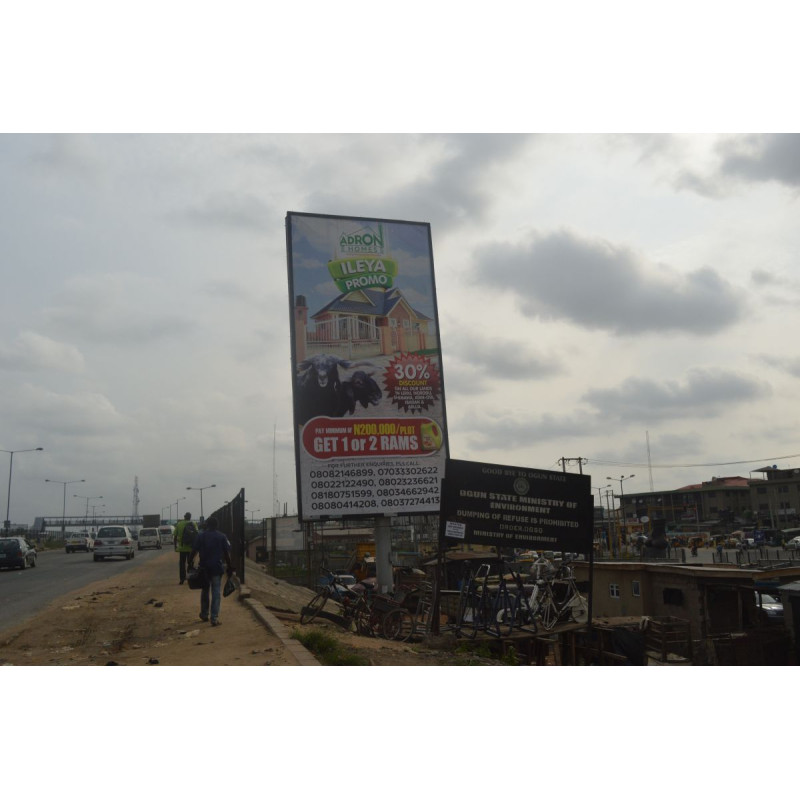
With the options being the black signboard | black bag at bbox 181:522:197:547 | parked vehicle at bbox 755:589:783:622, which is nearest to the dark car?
black bag at bbox 181:522:197:547

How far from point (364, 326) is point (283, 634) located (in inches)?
335

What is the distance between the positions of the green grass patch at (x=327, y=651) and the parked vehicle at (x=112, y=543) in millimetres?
27499

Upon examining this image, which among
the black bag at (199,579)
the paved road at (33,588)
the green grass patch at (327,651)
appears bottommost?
the green grass patch at (327,651)

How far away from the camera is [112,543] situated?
111ft

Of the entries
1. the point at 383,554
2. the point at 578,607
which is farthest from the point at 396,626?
the point at 578,607

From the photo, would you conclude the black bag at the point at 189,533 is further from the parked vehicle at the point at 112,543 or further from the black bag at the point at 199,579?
the parked vehicle at the point at 112,543

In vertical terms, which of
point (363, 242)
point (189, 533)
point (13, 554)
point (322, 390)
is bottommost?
point (13, 554)

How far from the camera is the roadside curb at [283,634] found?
764cm

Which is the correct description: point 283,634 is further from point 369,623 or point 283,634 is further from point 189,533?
point 189,533

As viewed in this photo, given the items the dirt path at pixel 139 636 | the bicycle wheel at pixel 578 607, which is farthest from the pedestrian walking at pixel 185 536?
the bicycle wheel at pixel 578 607

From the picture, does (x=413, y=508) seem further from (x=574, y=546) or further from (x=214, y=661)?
(x=214, y=661)

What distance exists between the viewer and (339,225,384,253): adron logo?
1684 centimetres

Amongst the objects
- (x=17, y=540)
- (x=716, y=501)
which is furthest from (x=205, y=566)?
(x=716, y=501)

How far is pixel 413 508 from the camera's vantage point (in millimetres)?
16188
